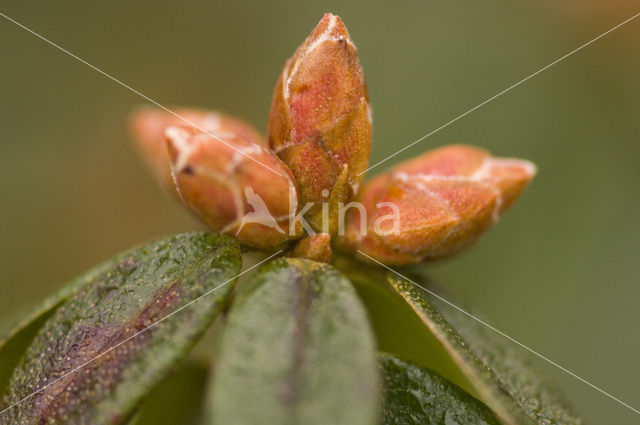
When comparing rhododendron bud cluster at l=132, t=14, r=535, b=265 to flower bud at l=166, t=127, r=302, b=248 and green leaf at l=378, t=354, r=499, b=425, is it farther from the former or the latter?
green leaf at l=378, t=354, r=499, b=425

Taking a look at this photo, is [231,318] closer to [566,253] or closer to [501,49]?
[566,253]

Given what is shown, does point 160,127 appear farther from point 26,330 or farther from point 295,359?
point 295,359

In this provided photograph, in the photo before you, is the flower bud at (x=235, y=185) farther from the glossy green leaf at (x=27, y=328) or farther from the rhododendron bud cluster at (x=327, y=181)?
the glossy green leaf at (x=27, y=328)

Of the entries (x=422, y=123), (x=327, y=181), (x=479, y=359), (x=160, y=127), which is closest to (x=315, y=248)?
(x=327, y=181)

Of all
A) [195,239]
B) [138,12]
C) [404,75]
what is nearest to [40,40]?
[138,12]

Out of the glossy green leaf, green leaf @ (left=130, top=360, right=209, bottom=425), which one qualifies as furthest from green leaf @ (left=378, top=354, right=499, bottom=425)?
the glossy green leaf

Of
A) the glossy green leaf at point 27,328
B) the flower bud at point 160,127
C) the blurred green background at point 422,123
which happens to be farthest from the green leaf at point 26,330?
the blurred green background at point 422,123
